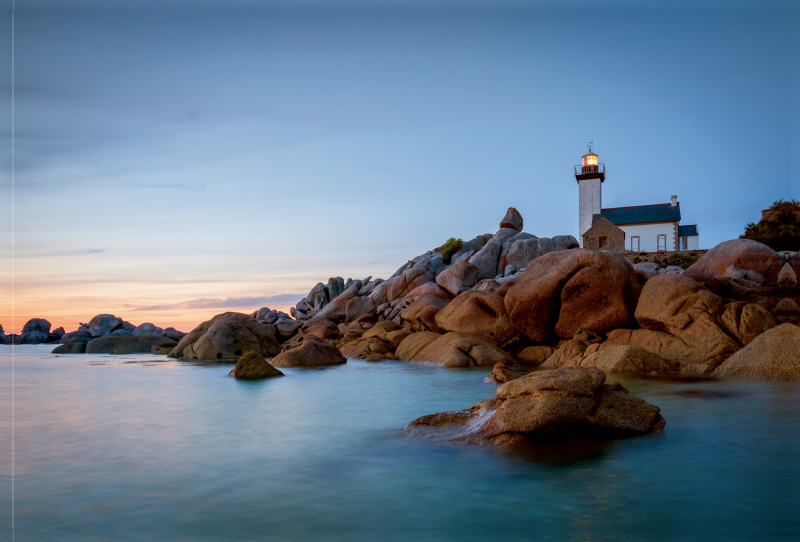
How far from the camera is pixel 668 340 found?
16297 millimetres

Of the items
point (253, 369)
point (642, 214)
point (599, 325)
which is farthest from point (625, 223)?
point (253, 369)

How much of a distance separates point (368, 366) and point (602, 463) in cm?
1411

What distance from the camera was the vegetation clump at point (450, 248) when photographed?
1797 inches

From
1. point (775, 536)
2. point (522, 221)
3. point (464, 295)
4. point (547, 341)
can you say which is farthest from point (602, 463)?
point (522, 221)

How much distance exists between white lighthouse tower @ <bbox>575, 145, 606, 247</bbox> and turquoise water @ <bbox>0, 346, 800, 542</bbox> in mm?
43007

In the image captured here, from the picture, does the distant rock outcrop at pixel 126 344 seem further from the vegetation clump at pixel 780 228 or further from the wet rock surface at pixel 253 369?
the vegetation clump at pixel 780 228

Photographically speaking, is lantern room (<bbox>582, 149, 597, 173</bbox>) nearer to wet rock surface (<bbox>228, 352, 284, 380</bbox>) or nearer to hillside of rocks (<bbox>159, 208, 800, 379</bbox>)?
hillside of rocks (<bbox>159, 208, 800, 379</bbox>)

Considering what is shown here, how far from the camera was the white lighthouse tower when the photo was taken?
5331 cm

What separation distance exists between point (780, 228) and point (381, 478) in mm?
37315

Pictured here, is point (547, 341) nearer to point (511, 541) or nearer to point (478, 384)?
point (478, 384)

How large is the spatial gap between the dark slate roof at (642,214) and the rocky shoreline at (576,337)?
20.3 metres

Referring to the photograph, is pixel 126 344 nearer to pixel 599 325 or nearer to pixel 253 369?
pixel 253 369

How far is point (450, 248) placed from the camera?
4612cm

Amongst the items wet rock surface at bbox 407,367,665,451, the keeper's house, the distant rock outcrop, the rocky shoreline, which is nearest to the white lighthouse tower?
the keeper's house
